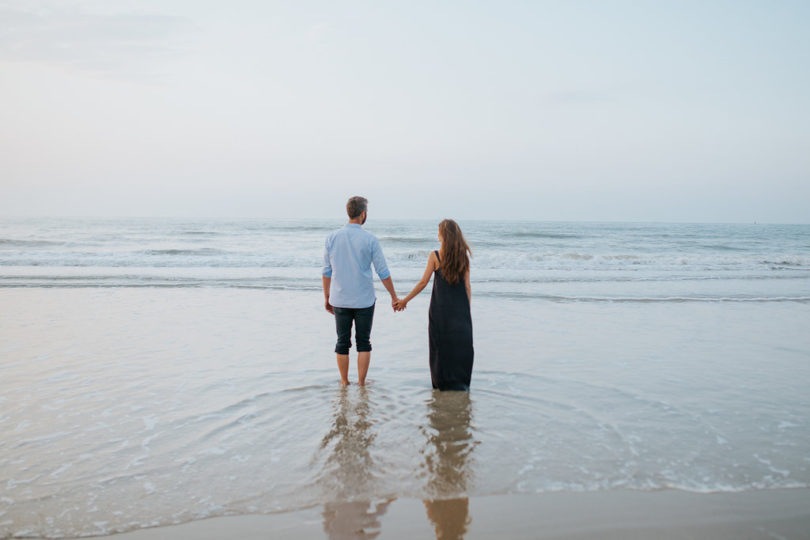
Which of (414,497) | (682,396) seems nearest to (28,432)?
(414,497)

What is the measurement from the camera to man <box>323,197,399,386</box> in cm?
535

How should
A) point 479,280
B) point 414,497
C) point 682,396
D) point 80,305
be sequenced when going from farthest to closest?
point 479,280
point 80,305
point 682,396
point 414,497

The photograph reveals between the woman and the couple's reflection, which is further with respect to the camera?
the woman

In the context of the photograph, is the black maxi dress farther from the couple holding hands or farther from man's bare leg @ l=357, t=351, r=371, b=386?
man's bare leg @ l=357, t=351, r=371, b=386

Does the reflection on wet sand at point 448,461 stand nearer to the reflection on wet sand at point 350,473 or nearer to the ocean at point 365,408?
the ocean at point 365,408

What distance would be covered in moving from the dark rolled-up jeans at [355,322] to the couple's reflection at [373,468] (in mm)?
591

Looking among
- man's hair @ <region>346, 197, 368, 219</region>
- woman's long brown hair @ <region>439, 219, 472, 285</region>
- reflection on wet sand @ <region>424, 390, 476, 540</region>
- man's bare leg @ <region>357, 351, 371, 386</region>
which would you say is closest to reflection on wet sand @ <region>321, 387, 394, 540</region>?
reflection on wet sand @ <region>424, 390, 476, 540</region>

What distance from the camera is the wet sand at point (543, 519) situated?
283 centimetres

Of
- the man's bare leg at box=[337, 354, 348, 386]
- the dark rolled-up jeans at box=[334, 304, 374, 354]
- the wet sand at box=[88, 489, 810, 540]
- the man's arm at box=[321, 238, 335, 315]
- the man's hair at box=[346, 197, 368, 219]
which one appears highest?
the man's hair at box=[346, 197, 368, 219]

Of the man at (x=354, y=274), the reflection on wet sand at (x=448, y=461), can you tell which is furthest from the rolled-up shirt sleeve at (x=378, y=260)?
the reflection on wet sand at (x=448, y=461)

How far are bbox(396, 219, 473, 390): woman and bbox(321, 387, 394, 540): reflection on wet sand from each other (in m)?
0.83

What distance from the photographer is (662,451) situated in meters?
3.88

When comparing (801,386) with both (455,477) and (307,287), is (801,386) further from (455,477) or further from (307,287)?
(307,287)

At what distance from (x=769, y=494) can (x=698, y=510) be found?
0.55 meters
